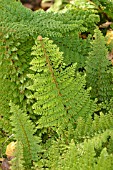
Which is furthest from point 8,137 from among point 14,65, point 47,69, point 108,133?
point 108,133

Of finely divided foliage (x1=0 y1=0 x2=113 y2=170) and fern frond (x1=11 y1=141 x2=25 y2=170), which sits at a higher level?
finely divided foliage (x1=0 y1=0 x2=113 y2=170)

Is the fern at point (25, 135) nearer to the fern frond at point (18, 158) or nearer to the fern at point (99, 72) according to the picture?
the fern frond at point (18, 158)

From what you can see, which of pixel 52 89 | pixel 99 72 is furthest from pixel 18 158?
pixel 99 72

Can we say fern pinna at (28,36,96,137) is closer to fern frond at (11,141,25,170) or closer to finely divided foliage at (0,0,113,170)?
finely divided foliage at (0,0,113,170)

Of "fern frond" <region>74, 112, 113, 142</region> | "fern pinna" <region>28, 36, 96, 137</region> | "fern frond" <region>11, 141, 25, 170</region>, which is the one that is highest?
"fern pinna" <region>28, 36, 96, 137</region>

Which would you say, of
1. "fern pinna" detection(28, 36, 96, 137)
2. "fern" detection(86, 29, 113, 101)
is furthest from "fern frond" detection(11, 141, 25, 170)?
"fern" detection(86, 29, 113, 101)

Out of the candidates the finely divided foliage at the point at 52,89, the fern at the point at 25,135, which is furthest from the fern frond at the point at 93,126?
the fern at the point at 25,135

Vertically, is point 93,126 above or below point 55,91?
below

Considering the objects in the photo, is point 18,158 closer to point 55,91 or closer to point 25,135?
point 25,135
